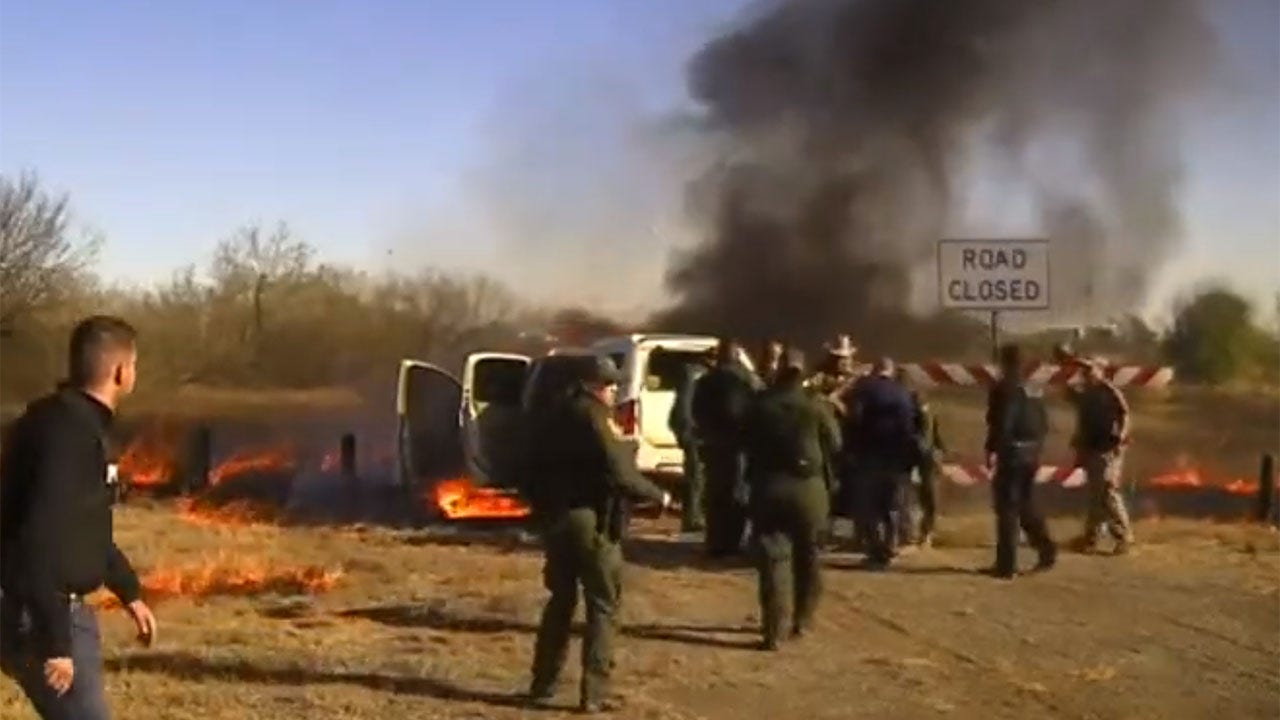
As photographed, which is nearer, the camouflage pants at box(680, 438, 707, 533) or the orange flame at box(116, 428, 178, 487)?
the camouflage pants at box(680, 438, 707, 533)

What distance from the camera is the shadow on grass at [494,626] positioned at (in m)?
11.1

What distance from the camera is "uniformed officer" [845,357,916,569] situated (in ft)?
46.8

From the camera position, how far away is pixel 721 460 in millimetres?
14438

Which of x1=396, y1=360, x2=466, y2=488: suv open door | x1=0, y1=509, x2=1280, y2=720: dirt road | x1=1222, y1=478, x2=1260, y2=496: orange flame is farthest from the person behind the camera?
x1=1222, y1=478, x2=1260, y2=496: orange flame

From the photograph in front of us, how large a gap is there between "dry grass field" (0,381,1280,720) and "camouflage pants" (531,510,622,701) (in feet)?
0.89

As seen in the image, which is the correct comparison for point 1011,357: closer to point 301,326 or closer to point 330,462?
point 330,462

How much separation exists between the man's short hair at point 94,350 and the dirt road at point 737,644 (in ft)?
11.6

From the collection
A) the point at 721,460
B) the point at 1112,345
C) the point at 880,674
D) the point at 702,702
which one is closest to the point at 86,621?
the point at 702,702

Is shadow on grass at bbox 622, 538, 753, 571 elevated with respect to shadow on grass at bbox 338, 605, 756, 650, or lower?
elevated

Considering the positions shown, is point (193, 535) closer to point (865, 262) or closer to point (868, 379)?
point (868, 379)

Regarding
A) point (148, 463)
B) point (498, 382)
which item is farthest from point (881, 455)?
point (148, 463)

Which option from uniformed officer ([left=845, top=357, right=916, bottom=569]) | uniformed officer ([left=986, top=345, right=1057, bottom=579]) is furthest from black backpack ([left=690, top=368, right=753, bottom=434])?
uniformed officer ([left=986, top=345, right=1057, bottom=579])

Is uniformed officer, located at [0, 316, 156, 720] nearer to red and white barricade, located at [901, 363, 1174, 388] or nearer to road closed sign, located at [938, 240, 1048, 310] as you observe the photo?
red and white barricade, located at [901, 363, 1174, 388]

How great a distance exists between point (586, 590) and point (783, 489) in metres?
2.09
